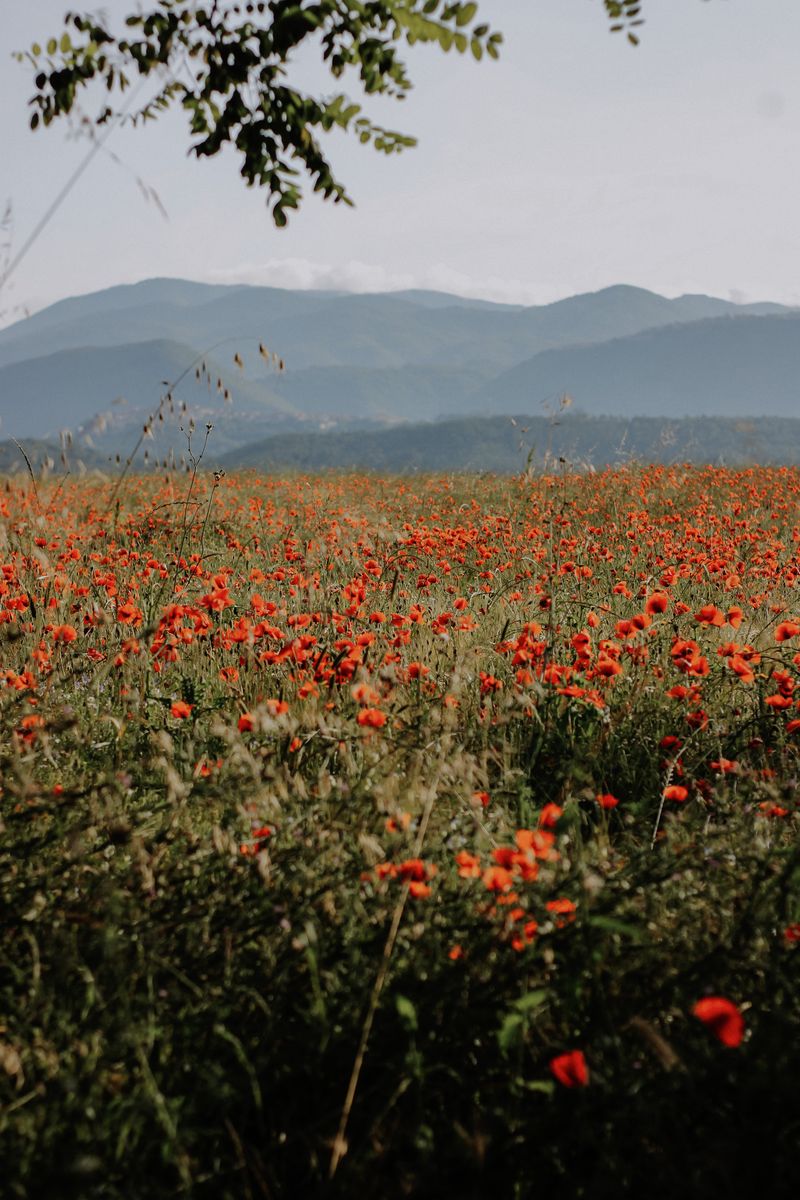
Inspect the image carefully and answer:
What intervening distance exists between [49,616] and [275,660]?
1.56 metres

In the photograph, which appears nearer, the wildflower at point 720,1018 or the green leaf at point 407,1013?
the wildflower at point 720,1018

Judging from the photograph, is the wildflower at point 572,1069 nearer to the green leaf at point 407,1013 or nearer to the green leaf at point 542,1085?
the green leaf at point 542,1085

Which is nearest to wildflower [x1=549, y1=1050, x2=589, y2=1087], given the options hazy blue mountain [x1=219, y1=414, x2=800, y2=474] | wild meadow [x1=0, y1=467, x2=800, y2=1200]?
wild meadow [x1=0, y1=467, x2=800, y2=1200]

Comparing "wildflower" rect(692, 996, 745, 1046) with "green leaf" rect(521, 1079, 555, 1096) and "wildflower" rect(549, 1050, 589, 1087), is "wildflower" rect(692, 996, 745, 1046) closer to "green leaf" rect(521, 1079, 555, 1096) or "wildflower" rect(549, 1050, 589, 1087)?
"wildflower" rect(549, 1050, 589, 1087)

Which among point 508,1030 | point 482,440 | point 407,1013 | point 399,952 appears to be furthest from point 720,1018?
point 482,440

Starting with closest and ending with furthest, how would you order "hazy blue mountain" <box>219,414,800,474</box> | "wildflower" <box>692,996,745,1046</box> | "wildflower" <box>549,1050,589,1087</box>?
"wildflower" <box>692,996,745,1046</box> < "wildflower" <box>549,1050,589,1087</box> < "hazy blue mountain" <box>219,414,800,474</box>

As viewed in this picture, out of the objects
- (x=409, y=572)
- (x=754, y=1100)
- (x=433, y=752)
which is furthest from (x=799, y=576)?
(x=754, y=1100)

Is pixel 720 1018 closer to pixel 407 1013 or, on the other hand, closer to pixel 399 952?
pixel 407 1013

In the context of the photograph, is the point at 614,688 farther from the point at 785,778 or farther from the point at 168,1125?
the point at 168,1125

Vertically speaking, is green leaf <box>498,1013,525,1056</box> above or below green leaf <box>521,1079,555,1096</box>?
above

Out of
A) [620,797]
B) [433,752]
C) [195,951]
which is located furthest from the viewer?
[620,797]

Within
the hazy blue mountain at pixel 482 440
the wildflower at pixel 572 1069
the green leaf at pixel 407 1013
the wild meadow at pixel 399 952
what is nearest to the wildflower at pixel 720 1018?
the wild meadow at pixel 399 952

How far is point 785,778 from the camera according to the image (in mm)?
2807

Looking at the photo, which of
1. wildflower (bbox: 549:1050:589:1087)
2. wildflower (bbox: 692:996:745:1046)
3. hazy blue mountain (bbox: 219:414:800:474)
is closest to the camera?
wildflower (bbox: 692:996:745:1046)
